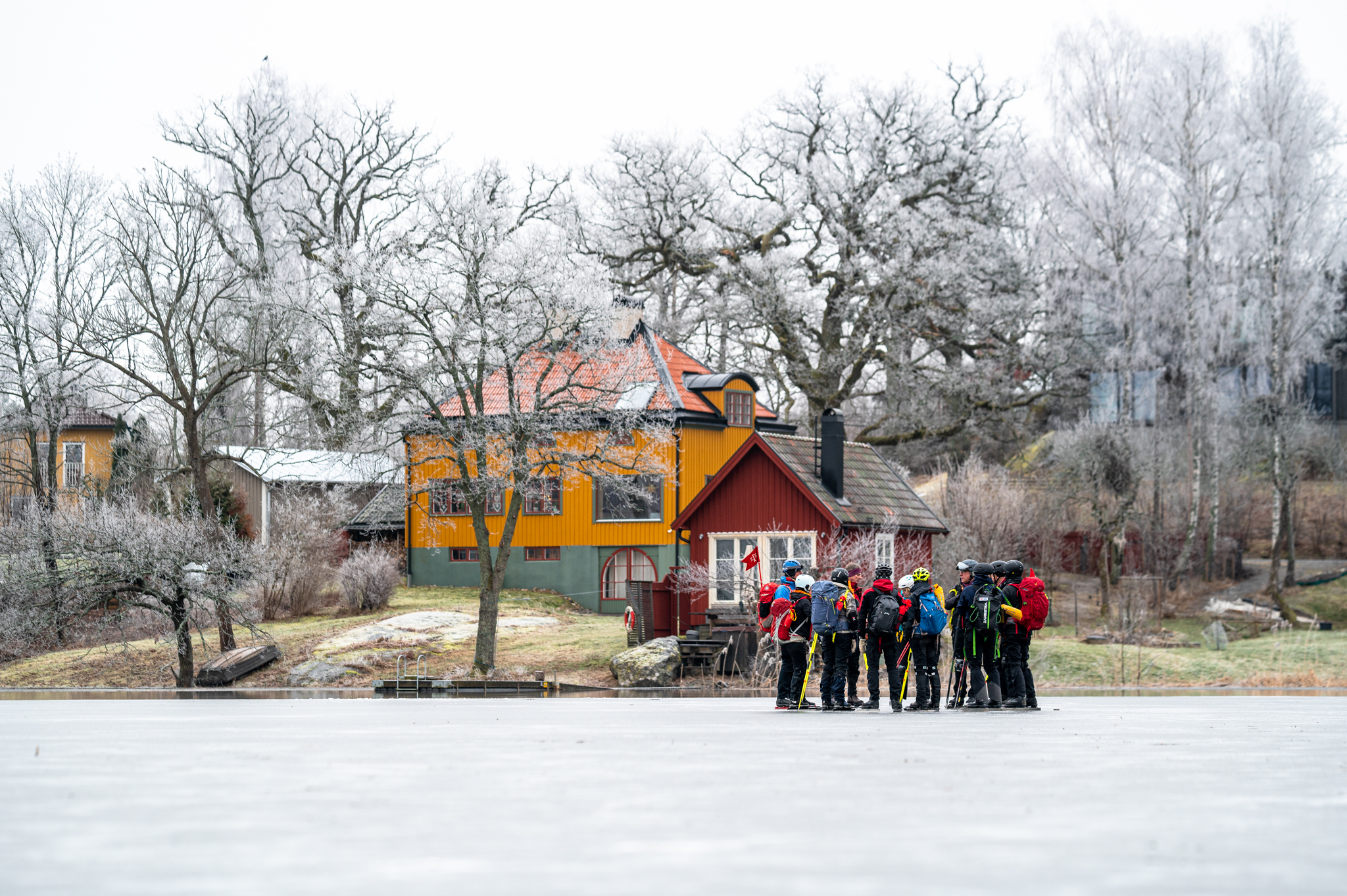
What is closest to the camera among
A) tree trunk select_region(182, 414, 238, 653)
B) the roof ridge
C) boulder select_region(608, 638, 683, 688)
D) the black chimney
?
boulder select_region(608, 638, 683, 688)

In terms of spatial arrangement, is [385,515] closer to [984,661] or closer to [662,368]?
[662,368]

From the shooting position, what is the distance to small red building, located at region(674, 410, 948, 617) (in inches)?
1380

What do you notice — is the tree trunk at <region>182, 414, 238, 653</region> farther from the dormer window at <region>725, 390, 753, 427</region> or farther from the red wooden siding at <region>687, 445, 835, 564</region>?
the dormer window at <region>725, 390, 753, 427</region>

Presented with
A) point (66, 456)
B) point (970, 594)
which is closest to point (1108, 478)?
point (970, 594)

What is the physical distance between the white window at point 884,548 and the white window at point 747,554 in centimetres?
171

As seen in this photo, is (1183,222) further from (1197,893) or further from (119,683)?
(1197,893)

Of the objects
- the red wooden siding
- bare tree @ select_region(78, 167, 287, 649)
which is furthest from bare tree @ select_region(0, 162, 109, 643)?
the red wooden siding

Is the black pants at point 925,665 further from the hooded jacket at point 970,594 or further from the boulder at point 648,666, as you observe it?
the boulder at point 648,666

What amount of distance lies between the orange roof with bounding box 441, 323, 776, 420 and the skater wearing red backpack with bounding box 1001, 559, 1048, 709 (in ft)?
56.2

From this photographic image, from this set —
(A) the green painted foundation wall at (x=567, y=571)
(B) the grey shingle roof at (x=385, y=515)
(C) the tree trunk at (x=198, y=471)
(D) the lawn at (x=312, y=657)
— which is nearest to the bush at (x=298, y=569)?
(D) the lawn at (x=312, y=657)

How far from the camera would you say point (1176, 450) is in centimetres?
4834

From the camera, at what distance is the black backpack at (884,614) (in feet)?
62.0

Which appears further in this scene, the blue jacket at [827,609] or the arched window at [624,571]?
the arched window at [624,571]

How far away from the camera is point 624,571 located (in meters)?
46.6
